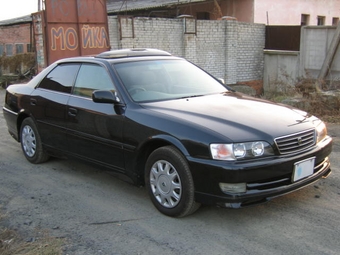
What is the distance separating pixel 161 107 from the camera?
A: 4125 millimetres

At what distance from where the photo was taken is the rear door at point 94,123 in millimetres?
4301

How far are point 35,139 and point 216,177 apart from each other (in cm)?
322

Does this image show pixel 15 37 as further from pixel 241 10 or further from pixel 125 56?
pixel 125 56

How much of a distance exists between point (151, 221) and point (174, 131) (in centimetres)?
90

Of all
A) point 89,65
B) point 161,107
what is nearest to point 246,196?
point 161,107

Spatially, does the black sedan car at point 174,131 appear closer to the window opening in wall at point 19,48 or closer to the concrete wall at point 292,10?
the concrete wall at point 292,10

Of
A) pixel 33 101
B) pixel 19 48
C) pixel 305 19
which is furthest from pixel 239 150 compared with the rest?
pixel 19 48

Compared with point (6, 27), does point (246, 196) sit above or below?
below

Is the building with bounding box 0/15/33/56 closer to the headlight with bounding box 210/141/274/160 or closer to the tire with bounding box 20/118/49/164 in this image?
the tire with bounding box 20/118/49/164

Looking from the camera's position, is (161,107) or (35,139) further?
(35,139)

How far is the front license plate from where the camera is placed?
3.65 metres

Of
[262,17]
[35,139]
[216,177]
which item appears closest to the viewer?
[216,177]

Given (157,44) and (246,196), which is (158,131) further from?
(157,44)

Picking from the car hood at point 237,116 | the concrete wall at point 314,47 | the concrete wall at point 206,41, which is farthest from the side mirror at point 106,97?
the concrete wall at point 314,47
